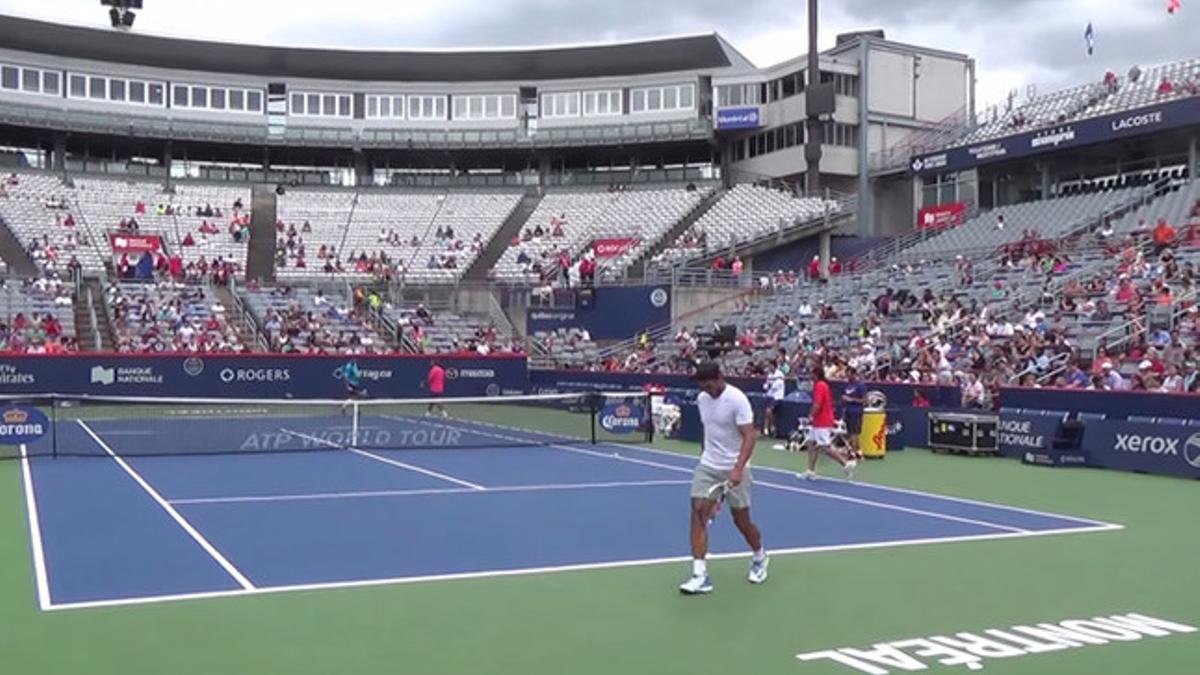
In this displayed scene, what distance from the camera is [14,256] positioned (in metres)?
50.9

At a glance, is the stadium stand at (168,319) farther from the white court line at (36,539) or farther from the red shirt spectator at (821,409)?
the red shirt spectator at (821,409)

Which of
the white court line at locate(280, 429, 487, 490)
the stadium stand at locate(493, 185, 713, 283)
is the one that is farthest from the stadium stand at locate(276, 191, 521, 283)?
the white court line at locate(280, 429, 487, 490)

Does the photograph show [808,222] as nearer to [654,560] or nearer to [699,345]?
[699,345]

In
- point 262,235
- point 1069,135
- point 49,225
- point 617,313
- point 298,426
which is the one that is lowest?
point 298,426

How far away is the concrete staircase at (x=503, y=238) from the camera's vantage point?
56156 millimetres

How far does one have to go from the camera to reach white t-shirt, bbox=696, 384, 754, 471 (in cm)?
Answer: 1076

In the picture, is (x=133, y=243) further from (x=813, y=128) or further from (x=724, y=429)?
(x=724, y=429)

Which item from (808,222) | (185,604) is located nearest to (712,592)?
(185,604)

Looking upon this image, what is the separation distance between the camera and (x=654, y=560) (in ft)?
40.7

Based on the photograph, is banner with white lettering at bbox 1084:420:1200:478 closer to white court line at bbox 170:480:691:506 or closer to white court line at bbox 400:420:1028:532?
white court line at bbox 400:420:1028:532

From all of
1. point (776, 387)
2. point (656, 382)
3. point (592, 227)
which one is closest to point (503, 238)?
point (592, 227)

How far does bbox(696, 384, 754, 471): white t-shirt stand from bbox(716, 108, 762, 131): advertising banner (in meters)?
51.2

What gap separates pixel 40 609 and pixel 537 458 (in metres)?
13.8

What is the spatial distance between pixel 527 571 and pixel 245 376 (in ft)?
97.3
